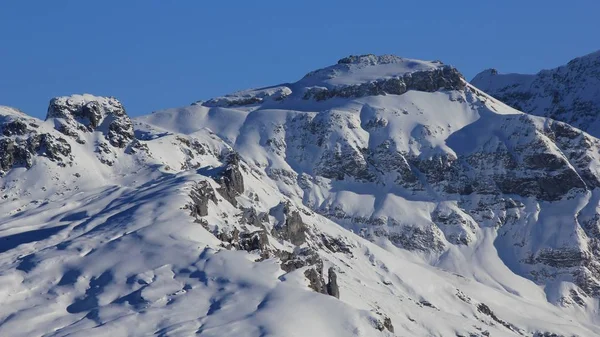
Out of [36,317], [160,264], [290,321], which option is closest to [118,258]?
[160,264]

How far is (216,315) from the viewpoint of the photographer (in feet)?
580

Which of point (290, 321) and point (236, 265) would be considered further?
point (236, 265)

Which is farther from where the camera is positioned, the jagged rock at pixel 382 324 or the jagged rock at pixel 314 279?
the jagged rock at pixel 314 279

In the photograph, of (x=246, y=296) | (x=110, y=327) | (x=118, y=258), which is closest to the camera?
(x=110, y=327)

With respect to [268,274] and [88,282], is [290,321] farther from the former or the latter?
[88,282]

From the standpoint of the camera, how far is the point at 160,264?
193625mm

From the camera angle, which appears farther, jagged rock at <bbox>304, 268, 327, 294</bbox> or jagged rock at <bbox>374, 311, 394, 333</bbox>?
jagged rock at <bbox>304, 268, 327, 294</bbox>

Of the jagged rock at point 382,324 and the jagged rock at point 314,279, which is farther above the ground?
the jagged rock at point 314,279

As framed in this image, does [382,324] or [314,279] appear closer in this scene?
[382,324]

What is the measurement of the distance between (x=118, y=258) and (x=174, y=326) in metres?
28.2

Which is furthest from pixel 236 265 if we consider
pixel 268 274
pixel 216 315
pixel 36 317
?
pixel 36 317

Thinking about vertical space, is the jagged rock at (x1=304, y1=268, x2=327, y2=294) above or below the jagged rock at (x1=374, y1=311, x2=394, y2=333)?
above

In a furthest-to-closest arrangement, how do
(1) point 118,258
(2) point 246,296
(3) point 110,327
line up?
(1) point 118,258 < (2) point 246,296 < (3) point 110,327

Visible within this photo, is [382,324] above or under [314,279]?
under
